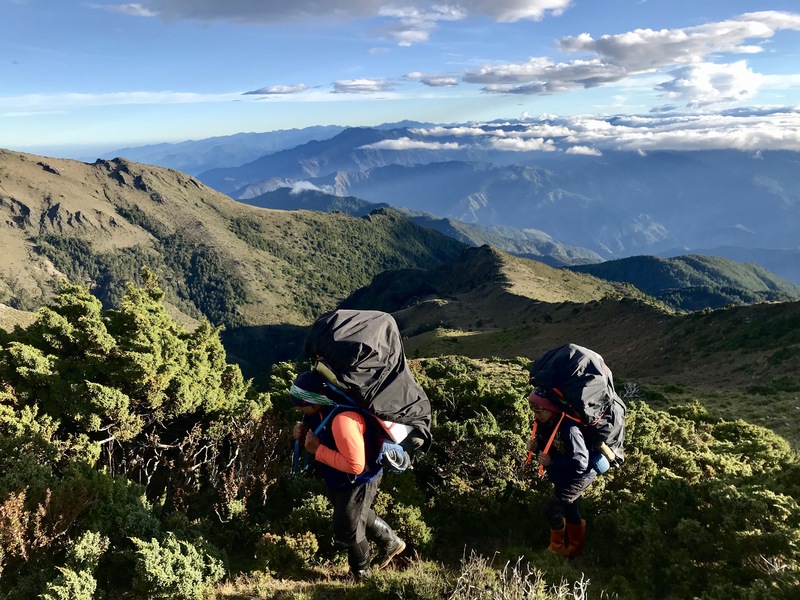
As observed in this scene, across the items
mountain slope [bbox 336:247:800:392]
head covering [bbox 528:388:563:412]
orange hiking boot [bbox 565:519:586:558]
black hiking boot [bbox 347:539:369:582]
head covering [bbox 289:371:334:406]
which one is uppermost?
head covering [bbox 289:371:334:406]

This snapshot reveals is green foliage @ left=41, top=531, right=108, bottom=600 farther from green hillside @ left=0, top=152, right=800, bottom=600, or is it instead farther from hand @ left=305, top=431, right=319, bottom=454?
hand @ left=305, top=431, right=319, bottom=454

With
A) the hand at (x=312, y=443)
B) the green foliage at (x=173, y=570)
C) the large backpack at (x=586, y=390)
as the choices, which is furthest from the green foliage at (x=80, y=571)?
the large backpack at (x=586, y=390)

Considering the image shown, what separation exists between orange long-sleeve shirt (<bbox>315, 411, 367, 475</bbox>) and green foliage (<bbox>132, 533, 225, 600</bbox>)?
2351mm

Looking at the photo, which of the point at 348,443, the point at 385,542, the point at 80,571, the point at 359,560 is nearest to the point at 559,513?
the point at 385,542

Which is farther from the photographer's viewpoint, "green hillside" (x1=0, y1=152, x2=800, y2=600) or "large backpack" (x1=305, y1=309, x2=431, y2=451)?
"green hillside" (x1=0, y1=152, x2=800, y2=600)

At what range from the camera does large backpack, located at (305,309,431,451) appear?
454 centimetres

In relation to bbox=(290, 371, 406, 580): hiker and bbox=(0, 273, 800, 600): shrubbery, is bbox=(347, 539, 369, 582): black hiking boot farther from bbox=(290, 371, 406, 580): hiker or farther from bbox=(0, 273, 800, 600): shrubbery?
bbox=(0, 273, 800, 600): shrubbery

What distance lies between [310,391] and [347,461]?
0.82m

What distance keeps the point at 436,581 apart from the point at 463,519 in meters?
2.45

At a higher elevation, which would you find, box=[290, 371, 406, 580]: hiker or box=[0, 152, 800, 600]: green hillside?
box=[290, 371, 406, 580]: hiker

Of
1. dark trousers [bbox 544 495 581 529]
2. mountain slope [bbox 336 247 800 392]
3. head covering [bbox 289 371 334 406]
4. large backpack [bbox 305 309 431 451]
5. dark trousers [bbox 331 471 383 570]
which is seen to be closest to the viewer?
large backpack [bbox 305 309 431 451]

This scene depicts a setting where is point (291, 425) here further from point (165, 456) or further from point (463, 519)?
point (463, 519)

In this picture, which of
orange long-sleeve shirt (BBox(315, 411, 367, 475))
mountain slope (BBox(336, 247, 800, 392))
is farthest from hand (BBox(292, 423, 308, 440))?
mountain slope (BBox(336, 247, 800, 392))

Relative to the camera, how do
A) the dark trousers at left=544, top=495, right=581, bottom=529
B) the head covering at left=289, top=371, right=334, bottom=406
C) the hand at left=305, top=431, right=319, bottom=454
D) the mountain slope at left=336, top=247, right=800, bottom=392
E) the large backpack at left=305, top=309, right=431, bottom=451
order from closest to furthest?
the large backpack at left=305, top=309, right=431, bottom=451 < the head covering at left=289, top=371, right=334, bottom=406 < the hand at left=305, top=431, right=319, bottom=454 < the dark trousers at left=544, top=495, right=581, bottom=529 < the mountain slope at left=336, top=247, right=800, bottom=392
